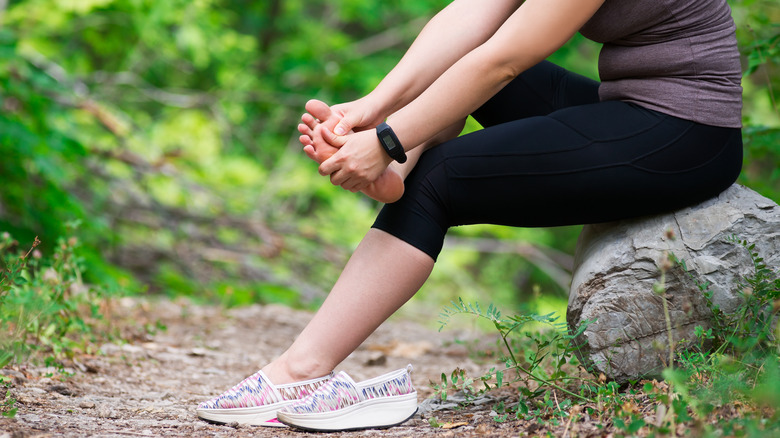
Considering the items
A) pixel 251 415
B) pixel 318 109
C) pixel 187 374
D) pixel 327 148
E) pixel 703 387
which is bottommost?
pixel 703 387

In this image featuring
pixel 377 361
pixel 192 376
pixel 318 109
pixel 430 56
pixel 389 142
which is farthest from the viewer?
pixel 377 361

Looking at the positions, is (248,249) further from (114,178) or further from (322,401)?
(322,401)

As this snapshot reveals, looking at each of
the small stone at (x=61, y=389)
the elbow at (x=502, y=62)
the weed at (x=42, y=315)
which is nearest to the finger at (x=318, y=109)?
the elbow at (x=502, y=62)

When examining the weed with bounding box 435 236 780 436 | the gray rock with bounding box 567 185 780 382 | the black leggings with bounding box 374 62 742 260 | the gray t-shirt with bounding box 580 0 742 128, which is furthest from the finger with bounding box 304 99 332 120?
the gray rock with bounding box 567 185 780 382

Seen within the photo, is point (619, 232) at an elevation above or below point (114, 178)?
below

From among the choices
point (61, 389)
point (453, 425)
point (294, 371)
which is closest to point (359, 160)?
point (294, 371)

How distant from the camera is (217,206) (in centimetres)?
511

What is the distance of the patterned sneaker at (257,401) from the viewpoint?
167cm

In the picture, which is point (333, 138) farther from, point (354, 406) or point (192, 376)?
point (192, 376)

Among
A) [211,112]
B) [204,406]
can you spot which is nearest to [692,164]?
[204,406]

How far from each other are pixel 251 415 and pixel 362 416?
27cm

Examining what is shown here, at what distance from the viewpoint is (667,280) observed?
1.68m

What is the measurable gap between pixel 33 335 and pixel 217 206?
2.80 meters

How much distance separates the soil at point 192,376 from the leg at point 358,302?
166 mm
